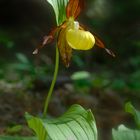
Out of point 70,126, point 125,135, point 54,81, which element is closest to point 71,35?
point 54,81

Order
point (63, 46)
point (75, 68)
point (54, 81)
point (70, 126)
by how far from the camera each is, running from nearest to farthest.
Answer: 1. point (70, 126)
2. point (54, 81)
3. point (63, 46)
4. point (75, 68)

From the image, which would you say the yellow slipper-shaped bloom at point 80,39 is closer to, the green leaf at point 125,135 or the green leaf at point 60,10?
the green leaf at point 60,10

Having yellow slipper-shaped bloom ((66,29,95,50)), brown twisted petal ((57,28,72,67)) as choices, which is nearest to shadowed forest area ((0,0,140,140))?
brown twisted petal ((57,28,72,67))

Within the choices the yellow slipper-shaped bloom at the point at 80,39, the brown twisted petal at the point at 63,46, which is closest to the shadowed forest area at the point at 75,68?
the brown twisted petal at the point at 63,46

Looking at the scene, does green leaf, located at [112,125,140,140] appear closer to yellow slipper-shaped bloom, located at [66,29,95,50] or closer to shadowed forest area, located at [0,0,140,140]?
yellow slipper-shaped bloom, located at [66,29,95,50]

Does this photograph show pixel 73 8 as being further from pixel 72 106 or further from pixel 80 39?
pixel 72 106
